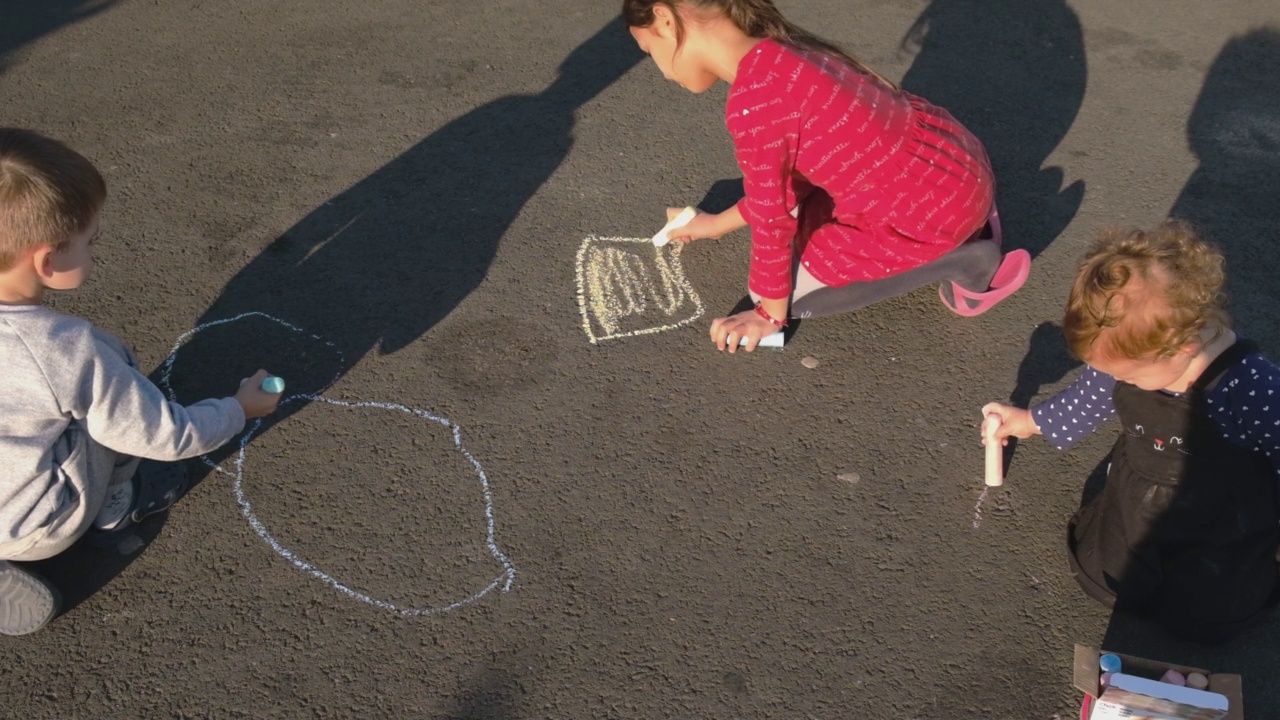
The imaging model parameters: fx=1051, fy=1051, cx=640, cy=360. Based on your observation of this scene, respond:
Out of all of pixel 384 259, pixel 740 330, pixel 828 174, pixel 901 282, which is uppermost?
pixel 828 174

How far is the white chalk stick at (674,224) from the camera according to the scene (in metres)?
3.80

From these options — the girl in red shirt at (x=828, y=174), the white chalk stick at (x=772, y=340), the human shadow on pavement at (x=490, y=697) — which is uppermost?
the girl in red shirt at (x=828, y=174)

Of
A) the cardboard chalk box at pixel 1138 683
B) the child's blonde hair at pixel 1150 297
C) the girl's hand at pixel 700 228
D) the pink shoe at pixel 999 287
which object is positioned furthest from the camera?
the girl's hand at pixel 700 228

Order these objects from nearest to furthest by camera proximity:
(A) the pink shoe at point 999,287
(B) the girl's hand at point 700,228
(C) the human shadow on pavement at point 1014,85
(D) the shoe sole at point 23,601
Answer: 1. (D) the shoe sole at point 23,601
2. (A) the pink shoe at point 999,287
3. (B) the girl's hand at point 700,228
4. (C) the human shadow on pavement at point 1014,85

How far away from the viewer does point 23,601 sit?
2504 mm

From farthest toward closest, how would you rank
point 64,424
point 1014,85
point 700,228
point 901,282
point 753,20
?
point 1014,85
point 700,228
point 901,282
point 753,20
point 64,424

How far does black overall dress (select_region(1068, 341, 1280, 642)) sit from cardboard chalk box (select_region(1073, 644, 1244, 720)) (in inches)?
6.3

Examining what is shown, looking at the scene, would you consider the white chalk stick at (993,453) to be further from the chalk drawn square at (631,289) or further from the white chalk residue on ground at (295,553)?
the white chalk residue on ground at (295,553)

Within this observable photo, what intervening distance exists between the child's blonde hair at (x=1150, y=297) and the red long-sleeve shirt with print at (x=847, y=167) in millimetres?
1040

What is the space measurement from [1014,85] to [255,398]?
3.69 m

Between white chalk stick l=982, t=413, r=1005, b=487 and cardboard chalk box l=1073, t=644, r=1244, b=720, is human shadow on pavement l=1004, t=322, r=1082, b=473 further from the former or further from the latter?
cardboard chalk box l=1073, t=644, r=1244, b=720

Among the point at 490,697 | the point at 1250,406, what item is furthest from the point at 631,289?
the point at 1250,406

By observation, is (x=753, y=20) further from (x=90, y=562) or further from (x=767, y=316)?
(x=90, y=562)

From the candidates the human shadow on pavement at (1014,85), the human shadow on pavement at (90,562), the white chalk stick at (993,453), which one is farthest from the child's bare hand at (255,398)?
the human shadow on pavement at (1014,85)
